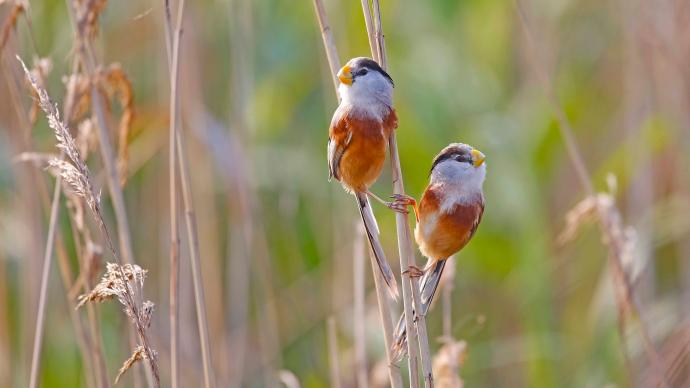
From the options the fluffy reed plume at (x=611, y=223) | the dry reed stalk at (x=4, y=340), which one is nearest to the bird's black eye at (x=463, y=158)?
the fluffy reed plume at (x=611, y=223)

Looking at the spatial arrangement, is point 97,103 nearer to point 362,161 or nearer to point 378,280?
point 362,161

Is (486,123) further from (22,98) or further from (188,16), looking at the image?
(22,98)

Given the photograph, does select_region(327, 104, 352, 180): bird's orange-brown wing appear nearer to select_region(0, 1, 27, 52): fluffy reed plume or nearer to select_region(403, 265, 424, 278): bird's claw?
select_region(403, 265, 424, 278): bird's claw

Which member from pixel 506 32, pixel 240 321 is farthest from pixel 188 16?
pixel 506 32

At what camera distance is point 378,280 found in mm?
1762

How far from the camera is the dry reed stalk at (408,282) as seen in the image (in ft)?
5.44

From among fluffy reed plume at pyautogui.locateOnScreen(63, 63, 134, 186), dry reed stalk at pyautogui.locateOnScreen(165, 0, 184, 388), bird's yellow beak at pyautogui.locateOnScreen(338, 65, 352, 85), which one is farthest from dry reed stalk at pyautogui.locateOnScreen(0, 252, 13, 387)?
bird's yellow beak at pyautogui.locateOnScreen(338, 65, 352, 85)

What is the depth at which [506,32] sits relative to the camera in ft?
12.3

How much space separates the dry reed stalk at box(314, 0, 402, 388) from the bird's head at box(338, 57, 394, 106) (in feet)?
0.07

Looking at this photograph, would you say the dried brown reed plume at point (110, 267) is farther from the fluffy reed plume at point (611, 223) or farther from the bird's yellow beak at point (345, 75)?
the fluffy reed plume at point (611, 223)

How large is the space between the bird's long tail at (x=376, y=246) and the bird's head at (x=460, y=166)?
16cm

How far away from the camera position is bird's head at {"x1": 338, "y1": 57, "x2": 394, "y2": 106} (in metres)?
1.69

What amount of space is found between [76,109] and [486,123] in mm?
1837

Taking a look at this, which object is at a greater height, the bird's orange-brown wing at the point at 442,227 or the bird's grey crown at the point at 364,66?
the bird's grey crown at the point at 364,66
